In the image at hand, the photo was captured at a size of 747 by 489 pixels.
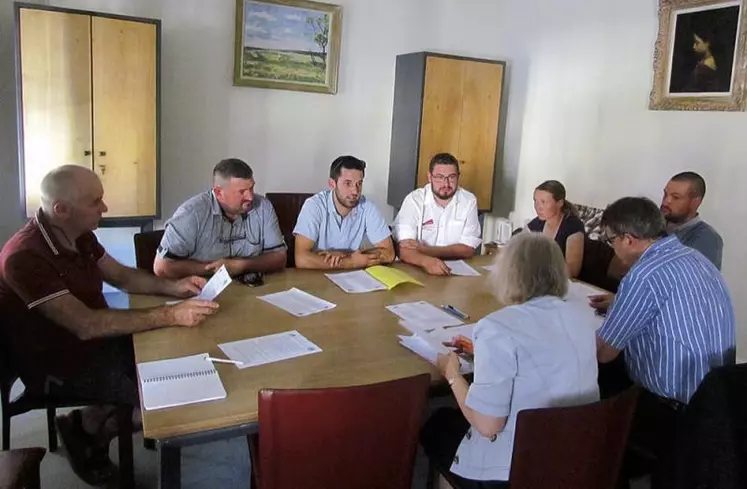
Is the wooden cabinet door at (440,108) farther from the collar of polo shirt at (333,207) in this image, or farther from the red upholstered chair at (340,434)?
the red upholstered chair at (340,434)

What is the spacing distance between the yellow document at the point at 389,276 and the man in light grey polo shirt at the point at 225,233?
0.44 metres

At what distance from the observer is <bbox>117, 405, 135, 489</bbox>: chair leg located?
6.77 ft

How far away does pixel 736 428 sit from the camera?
1546 millimetres

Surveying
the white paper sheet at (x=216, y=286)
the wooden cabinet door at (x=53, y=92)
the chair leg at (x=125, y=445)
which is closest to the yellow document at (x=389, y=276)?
the white paper sheet at (x=216, y=286)

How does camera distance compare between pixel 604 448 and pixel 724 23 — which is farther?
pixel 724 23

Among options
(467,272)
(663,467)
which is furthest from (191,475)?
(663,467)

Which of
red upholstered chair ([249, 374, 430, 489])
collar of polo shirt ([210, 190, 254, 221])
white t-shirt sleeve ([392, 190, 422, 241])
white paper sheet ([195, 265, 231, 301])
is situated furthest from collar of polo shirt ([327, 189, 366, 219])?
red upholstered chair ([249, 374, 430, 489])

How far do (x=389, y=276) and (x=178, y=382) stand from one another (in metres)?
1.22

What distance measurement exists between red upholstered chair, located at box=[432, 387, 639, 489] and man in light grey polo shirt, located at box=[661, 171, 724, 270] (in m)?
1.57

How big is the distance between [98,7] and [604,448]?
382cm

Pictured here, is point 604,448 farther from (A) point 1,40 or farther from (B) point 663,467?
(A) point 1,40

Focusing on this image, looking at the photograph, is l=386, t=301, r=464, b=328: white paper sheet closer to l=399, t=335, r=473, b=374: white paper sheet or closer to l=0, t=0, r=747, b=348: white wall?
l=399, t=335, r=473, b=374: white paper sheet

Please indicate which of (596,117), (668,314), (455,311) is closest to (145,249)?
(455,311)

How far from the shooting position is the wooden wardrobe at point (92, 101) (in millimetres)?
3264
